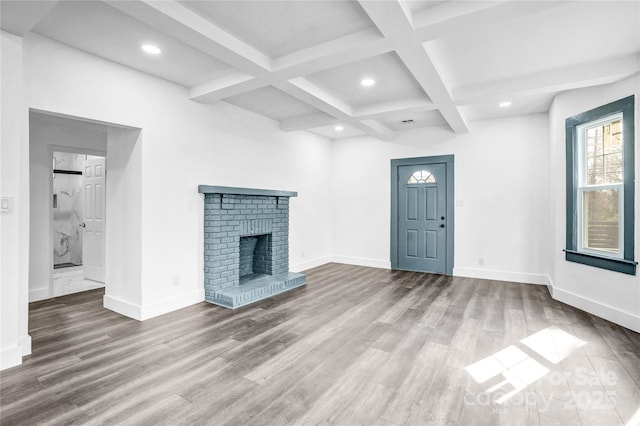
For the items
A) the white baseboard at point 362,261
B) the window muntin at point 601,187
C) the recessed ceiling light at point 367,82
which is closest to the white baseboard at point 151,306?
the recessed ceiling light at point 367,82

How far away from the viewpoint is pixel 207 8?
7.84 feet

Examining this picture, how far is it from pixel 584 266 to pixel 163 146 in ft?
16.8

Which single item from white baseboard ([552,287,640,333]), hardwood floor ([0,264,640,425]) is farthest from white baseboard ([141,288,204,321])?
white baseboard ([552,287,640,333])

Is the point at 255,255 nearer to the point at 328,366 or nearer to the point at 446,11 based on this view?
the point at 328,366

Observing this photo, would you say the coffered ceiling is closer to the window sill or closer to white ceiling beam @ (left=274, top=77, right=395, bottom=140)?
white ceiling beam @ (left=274, top=77, right=395, bottom=140)

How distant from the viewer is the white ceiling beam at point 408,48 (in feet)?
7.23

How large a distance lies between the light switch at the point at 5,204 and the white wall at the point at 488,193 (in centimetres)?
532

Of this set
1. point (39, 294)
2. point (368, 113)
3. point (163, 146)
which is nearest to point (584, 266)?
point (368, 113)

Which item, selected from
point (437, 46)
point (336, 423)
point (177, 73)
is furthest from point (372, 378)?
point (177, 73)

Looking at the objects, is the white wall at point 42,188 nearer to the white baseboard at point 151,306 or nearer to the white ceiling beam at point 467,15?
the white baseboard at point 151,306

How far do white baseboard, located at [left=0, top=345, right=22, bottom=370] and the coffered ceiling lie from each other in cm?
240

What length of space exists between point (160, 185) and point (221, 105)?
1.44m

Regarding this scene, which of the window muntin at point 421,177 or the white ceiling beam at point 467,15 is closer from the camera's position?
the white ceiling beam at point 467,15

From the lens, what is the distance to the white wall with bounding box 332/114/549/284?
16.8 feet
